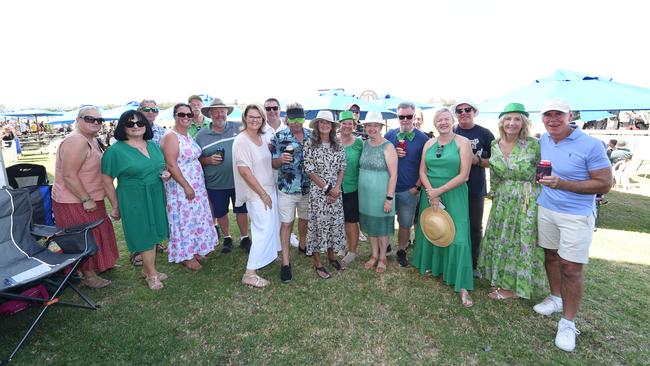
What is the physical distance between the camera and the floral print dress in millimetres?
3549

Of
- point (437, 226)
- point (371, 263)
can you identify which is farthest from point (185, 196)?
point (437, 226)

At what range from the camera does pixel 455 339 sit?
2.81 m

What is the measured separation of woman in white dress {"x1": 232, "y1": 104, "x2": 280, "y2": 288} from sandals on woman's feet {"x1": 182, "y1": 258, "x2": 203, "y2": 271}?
751 millimetres

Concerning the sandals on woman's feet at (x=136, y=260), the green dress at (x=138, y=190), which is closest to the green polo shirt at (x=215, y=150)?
the green dress at (x=138, y=190)

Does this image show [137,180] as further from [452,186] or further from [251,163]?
[452,186]

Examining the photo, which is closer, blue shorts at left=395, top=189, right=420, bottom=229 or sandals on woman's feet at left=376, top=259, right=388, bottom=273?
blue shorts at left=395, top=189, right=420, bottom=229

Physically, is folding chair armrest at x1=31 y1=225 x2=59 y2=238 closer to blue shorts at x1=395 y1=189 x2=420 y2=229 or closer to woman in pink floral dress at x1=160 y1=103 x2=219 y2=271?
woman in pink floral dress at x1=160 y1=103 x2=219 y2=271

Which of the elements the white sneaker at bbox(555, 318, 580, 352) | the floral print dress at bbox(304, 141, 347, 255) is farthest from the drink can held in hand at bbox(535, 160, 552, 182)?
the floral print dress at bbox(304, 141, 347, 255)

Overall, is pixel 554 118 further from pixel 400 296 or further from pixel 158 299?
pixel 158 299

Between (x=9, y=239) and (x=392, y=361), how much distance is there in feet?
12.2

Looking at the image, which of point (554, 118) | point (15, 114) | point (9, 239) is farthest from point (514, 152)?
point (15, 114)

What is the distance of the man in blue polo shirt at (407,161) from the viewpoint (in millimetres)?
3766

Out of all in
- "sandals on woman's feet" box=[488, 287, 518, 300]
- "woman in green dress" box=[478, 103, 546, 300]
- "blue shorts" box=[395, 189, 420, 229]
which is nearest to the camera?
"woman in green dress" box=[478, 103, 546, 300]

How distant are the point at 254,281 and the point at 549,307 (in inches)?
115
